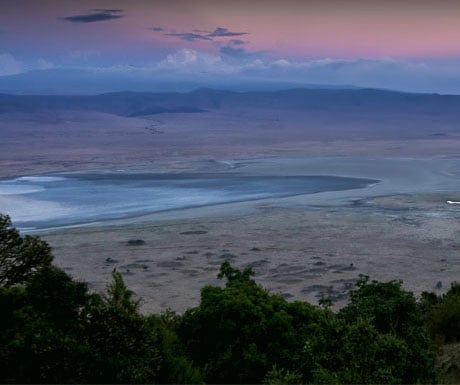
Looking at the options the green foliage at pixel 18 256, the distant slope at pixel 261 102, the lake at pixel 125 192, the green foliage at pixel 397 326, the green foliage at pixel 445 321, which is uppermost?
the distant slope at pixel 261 102

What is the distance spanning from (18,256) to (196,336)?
3932 mm

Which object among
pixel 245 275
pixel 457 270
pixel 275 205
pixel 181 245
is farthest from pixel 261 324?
pixel 275 205

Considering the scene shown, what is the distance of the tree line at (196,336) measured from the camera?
989 cm

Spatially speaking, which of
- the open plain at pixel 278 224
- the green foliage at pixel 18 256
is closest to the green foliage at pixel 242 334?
the green foliage at pixel 18 256

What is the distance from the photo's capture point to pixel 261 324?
1293cm

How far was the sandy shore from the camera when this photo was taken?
85.1 ft

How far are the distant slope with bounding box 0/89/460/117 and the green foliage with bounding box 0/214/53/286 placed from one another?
435 feet

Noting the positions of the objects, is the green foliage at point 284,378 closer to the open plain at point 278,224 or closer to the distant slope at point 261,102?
the open plain at point 278,224

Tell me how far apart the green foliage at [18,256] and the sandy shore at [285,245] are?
33.5ft

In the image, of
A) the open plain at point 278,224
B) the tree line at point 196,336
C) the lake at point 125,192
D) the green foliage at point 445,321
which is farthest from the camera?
the lake at point 125,192

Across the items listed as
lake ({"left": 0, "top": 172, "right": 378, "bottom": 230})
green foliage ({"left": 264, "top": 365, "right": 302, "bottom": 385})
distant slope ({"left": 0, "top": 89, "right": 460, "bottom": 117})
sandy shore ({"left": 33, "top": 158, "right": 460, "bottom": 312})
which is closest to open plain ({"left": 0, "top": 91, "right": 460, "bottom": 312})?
sandy shore ({"left": 33, "top": 158, "right": 460, "bottom": 312})

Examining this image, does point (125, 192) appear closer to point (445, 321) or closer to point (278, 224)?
point (278, 224)

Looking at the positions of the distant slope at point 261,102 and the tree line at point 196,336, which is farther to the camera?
the distant slope at point 261,102

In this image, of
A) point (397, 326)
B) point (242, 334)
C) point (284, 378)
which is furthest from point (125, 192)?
point (284, 378)
